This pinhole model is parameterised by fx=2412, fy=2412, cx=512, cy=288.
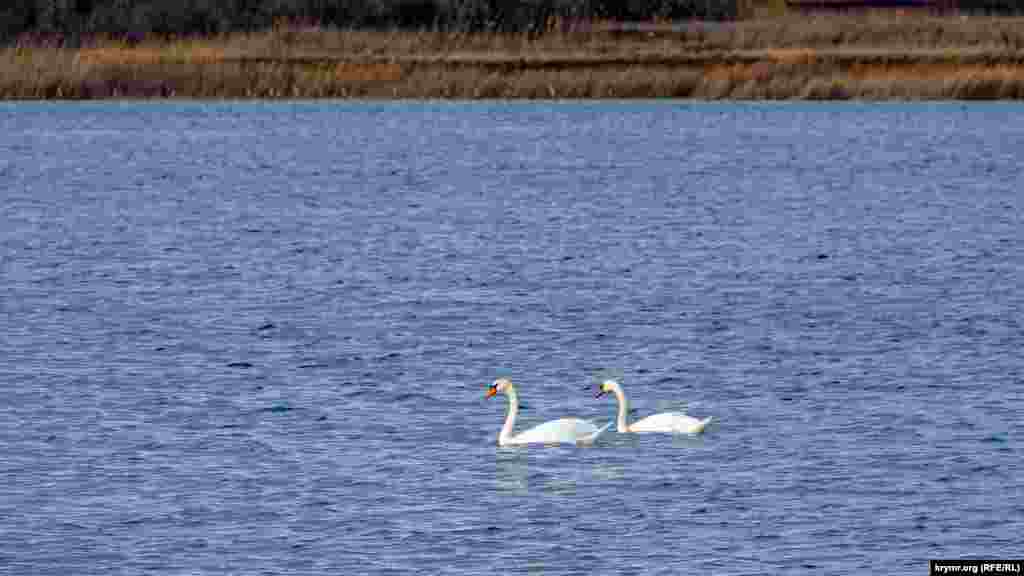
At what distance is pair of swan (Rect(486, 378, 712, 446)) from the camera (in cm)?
2186

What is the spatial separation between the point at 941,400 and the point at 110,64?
56947mm

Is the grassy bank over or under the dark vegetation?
under

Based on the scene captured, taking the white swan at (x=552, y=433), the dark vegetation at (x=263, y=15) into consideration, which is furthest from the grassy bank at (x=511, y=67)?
the white swan at (x=552, y=433)

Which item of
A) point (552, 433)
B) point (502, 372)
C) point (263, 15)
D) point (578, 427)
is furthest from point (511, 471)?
point (263, 15)

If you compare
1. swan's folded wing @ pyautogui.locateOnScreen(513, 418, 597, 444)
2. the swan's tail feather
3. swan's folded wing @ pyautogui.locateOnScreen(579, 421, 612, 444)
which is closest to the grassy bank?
the swan's tail feather

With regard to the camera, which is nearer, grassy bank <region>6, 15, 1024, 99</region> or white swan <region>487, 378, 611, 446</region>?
white swan <region>487, 378, 611, 446</region>

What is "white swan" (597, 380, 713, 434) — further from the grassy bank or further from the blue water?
the grassy bank

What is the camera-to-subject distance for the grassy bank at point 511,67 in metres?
75.8

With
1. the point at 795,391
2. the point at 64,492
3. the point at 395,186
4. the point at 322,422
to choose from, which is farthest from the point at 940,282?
the point at 395,186

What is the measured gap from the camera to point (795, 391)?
83.4 feet

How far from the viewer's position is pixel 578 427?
21.9m

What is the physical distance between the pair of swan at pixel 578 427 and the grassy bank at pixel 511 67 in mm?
52227

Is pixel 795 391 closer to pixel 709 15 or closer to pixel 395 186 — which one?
pixel 395 186

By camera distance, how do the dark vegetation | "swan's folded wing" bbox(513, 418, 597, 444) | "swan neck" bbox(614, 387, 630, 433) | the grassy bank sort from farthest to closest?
1. the dark vegetation
2. the grassy bank
3. "swan neck" bbox(614, 387, 630, 433)
4. "swan's folded wing" bbox(513, 418, 597, 444)
